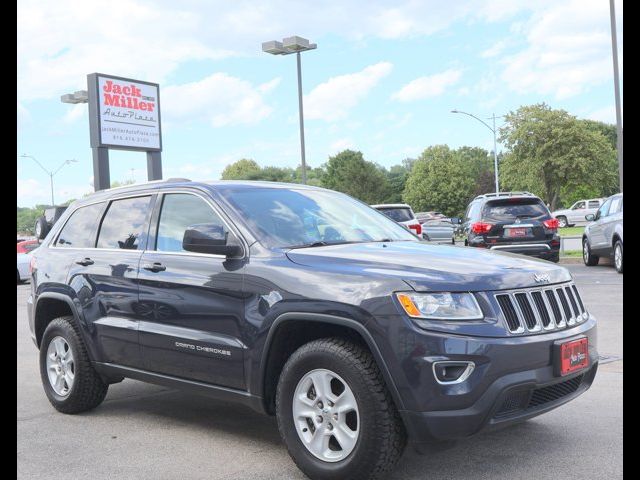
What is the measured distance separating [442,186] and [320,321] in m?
82.9

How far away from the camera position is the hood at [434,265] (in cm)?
384

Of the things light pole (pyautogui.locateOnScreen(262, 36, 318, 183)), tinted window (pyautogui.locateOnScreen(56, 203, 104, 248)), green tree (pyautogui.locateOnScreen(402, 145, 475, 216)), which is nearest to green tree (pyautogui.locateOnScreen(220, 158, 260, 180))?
green tree (pyautogui.locateOnScreen(402, 145, 475, 216))

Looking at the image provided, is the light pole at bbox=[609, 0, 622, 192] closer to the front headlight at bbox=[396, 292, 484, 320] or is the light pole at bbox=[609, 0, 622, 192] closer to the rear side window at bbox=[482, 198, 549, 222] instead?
the rear side window at bbox=[482, 198, 549, 222]

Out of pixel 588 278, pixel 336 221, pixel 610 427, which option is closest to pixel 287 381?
pixel 336 221

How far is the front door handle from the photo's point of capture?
5.03 meters

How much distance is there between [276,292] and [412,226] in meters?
14.1

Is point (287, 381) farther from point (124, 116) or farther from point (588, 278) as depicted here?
point (124, 116)

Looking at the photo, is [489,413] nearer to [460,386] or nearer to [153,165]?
[460,386]

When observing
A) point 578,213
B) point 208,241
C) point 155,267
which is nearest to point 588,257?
point 155,267

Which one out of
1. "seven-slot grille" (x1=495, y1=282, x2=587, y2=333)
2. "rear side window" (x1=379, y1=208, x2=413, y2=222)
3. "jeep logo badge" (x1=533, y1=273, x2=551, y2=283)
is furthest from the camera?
"rear side window" (x1=379, y1=208, x2=413, y2=222)

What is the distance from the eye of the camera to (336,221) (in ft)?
16.8

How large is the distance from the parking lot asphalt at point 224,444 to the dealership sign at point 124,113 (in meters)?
21.5

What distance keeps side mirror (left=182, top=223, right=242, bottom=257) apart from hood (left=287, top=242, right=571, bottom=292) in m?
0.40

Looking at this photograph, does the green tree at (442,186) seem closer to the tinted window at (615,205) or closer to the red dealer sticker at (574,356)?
the tinted window at (615,205)
